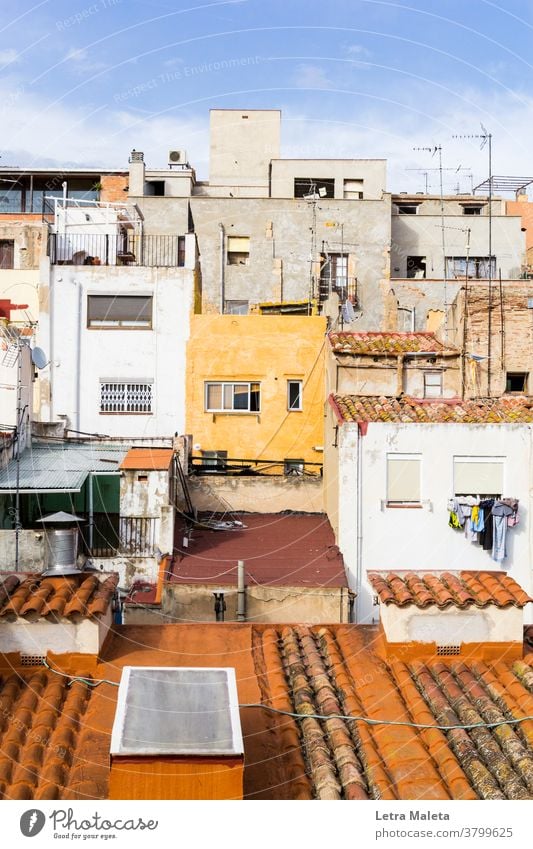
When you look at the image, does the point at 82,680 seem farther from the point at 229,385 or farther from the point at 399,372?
the point at 229,385

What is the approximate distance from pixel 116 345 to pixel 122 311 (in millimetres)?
1065

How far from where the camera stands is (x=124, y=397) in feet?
88.2

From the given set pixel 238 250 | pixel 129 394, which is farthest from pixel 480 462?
pixel 238 250

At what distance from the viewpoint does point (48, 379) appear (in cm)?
2688

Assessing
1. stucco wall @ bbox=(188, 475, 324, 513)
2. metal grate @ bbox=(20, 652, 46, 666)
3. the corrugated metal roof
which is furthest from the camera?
stucco wall @ bbox=(188, 475, 324, 513)

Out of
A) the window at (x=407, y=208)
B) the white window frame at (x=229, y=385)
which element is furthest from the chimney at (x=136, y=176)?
the white window frame at (x=229, y=385)

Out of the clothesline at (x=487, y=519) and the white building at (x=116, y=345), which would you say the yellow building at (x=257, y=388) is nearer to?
the white building at (x=116, y=345)

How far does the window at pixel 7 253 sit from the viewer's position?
4131 cm

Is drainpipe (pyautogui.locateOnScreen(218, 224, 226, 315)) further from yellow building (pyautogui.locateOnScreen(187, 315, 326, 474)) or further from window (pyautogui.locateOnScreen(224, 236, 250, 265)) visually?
yellow building (pyautogui.locateOnScreen(187, 315, 326, 474))

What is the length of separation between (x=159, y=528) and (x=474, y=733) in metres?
11.5

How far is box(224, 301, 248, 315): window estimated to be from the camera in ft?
121

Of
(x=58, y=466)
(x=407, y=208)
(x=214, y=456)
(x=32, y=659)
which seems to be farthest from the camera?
(x=407, y=208)

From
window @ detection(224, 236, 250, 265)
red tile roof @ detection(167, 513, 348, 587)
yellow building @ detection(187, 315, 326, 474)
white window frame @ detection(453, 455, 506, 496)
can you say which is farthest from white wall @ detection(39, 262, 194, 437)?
window @ detection(224, 236, 250, 265)

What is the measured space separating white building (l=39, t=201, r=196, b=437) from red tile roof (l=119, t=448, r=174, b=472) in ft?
22.2
